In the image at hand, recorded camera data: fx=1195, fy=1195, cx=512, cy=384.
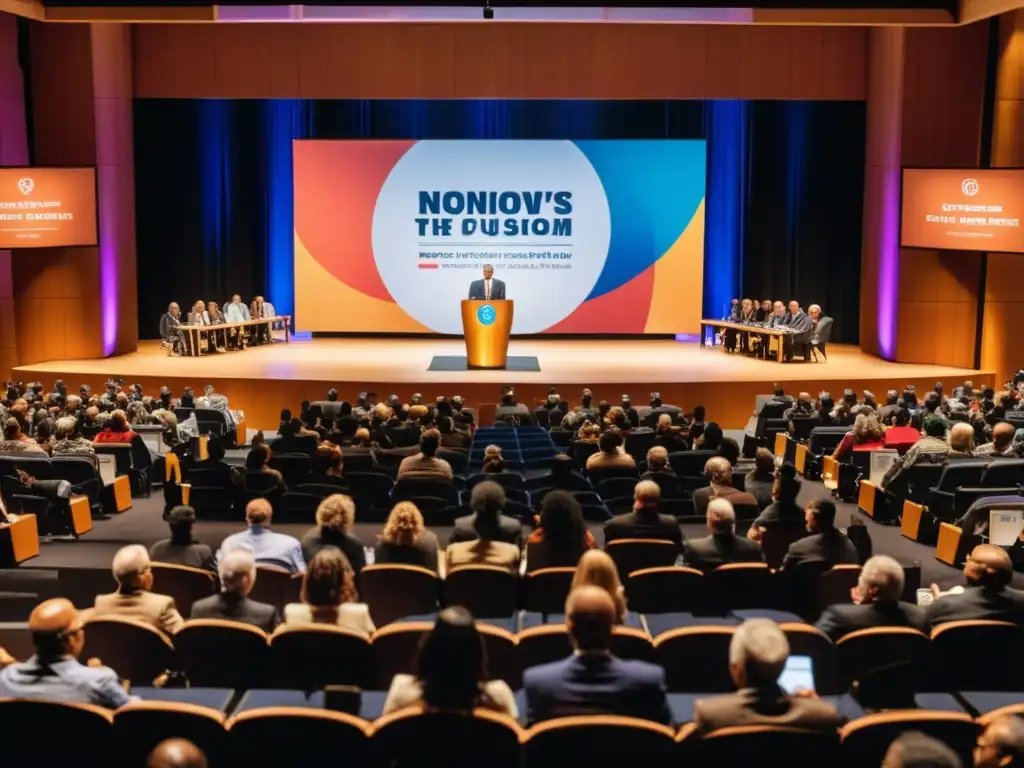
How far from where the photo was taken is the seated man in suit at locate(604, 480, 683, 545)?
589cm

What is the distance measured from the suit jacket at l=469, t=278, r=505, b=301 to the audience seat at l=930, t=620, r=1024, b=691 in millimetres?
10427

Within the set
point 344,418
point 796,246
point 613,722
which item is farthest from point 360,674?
point 796,246

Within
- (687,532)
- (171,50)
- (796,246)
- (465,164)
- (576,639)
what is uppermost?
(171,50)

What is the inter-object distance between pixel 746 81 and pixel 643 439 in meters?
8.33

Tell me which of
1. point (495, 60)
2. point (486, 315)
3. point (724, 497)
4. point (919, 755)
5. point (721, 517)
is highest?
point (495, 60)

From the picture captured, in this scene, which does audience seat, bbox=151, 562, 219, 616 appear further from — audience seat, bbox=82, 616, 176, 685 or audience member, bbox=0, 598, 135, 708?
audience member, bbox=0, 598, 135, 708

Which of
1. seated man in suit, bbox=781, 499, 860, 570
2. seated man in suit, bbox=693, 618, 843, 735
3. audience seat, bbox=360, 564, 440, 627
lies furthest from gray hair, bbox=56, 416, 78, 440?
seated man in suit, bbox=693, 618, 843, 735

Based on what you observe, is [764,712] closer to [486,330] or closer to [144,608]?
[144,608]

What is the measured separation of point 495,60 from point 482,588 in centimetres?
1258

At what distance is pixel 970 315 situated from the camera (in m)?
16.0

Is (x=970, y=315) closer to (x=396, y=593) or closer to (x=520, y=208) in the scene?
(x=520, y=208)

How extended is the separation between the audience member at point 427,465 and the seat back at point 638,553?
224 centimetres

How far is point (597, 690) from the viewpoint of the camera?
11.3ft

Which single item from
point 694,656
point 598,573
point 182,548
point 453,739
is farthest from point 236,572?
point 694,656
